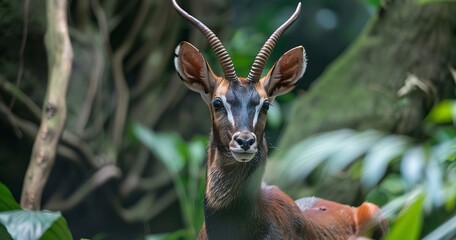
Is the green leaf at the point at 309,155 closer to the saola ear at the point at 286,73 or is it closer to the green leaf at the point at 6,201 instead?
the saola ear at the point at 286,73

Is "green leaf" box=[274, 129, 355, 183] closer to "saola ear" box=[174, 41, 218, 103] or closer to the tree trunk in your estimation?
"saola ear" box=[174, 41, 218, 103]

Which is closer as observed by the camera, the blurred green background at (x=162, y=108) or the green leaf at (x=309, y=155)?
the green leaf at (x=309, y=155)

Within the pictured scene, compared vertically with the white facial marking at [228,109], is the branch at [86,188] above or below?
below

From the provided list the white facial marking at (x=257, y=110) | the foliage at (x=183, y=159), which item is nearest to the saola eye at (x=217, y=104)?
the white facial marking at (x=257, y=110)

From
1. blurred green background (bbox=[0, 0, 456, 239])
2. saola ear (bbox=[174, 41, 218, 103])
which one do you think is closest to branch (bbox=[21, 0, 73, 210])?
blurred green background (bbox=[0, 0, 456, 239])

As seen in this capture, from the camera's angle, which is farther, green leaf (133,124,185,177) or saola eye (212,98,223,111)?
green leaf (133,124,185,177)

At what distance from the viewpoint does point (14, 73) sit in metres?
7.85

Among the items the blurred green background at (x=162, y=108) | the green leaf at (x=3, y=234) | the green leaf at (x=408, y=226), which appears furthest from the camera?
the blurred green background at (x=162, y=108)

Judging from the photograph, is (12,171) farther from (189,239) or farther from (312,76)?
(312,76)

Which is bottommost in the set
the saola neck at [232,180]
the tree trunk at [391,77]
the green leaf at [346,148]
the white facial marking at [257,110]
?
the tree trunk at [391,77]

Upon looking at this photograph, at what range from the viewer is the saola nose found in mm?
4820

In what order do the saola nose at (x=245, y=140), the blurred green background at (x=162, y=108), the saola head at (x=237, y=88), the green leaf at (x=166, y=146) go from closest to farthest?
the saola nose at (x=245, y=140) → the saola head at (x=237, y=88) → the blurred green background at (x=162, y=108) → the green leaf at (x=166, y=146)

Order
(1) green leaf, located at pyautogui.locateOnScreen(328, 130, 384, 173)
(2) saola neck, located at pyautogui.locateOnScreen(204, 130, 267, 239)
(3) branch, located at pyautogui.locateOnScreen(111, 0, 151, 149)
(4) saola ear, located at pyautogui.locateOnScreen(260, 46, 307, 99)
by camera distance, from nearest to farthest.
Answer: (1) green leaf, located at pyautogui.locateOnScreen(328, 130, 384, 173) < (2) saola neck, located at pyautogui.locateOnScreen(204, 130, 267, 239) < (4) saola ear, located at pyautogui.locateOnScreen(260, 46, 307, 99) < (3) branch, located at pyautogui.locateOnScreen(111, 0, 151, 149)

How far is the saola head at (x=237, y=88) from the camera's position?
195 inches
